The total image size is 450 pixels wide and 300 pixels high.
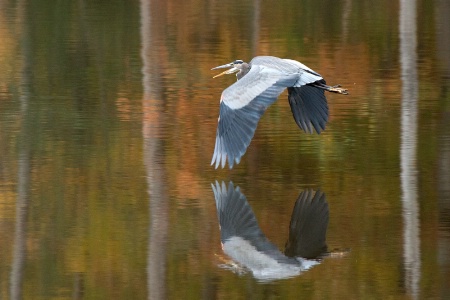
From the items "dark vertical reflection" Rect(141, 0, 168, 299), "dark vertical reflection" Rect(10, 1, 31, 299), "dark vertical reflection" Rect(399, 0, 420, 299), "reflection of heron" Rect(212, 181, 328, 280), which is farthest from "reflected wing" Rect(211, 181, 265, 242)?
"dark vertical reflection" Rect(10, 1, 31, 299)

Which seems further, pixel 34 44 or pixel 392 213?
pixel 34 44

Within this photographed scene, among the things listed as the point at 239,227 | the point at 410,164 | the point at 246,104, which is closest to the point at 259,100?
the point at 246,104

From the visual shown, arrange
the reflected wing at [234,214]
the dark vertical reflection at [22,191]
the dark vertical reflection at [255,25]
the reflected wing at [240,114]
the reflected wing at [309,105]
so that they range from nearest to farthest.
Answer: the dark vertical reflection at [22,191] < the reflected wing at [234,214] < the reflected wing at [240,114] < the reflected wing at [309,105] < the dark vertical reflection at [255,25]

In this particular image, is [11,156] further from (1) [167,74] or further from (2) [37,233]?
(1) [167,74]

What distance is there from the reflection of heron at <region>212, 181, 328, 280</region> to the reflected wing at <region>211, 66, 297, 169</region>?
303 millimetres

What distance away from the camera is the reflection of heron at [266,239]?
6.00 meters

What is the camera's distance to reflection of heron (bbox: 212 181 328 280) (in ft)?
19.7

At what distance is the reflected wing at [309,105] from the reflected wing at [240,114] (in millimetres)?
785

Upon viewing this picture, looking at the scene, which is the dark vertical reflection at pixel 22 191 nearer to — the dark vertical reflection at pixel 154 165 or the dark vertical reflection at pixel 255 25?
the dark vertical reflection at pixel 154 165

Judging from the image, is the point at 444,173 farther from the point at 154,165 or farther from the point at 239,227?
the point at 154,165

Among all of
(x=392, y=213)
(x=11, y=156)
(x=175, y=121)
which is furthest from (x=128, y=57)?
(x=392, y=213)

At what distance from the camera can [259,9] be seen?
21.4 m

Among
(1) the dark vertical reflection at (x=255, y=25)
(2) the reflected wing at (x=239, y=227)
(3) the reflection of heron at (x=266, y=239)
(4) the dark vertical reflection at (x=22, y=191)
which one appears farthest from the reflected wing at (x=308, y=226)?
(1) the dark vertical reflection at (x=255, y=25)

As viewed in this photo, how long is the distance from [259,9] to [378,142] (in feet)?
41.5
